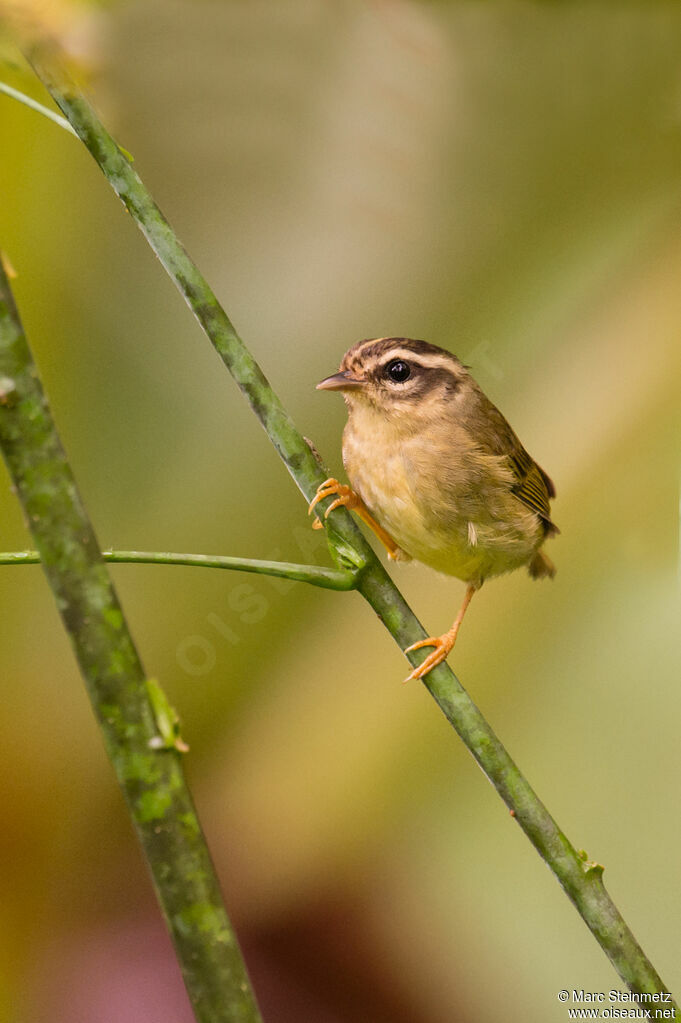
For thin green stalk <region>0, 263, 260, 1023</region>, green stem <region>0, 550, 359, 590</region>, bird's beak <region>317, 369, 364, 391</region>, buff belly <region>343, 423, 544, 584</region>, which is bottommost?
thin green stalk <region>0, 263, 260, 1023</region>

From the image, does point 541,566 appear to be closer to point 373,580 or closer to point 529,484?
point 529,484

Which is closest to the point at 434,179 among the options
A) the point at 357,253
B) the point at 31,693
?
the point at 357,253

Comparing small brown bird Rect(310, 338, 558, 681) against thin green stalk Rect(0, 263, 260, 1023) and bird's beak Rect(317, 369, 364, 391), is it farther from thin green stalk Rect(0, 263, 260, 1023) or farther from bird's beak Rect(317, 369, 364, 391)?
thin green stalk Rect(0, 263, 260, 1023)

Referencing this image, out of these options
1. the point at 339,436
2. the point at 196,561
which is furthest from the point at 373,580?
the point at 339,436

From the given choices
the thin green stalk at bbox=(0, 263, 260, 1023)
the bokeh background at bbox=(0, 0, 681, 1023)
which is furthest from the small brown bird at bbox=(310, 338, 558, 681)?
the thin green stalk at bbox=(0, 263, 260, 1023)

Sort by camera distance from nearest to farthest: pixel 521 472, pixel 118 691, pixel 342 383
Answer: pixel 118 691, pixel 342 383, pixel 521 472

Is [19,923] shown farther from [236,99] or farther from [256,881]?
[236,99]
